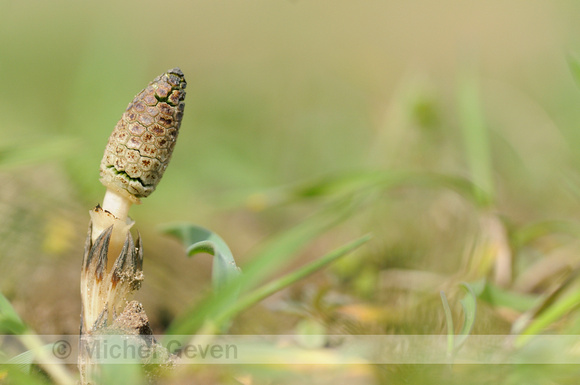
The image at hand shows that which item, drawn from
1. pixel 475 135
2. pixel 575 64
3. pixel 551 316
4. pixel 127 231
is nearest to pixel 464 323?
pixel 551 316

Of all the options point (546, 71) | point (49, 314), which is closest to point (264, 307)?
point (49, 314)

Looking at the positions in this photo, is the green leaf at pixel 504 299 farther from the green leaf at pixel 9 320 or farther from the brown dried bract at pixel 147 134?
the green leaf at pixel 9 320

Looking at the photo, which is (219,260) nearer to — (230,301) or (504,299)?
(230,301)

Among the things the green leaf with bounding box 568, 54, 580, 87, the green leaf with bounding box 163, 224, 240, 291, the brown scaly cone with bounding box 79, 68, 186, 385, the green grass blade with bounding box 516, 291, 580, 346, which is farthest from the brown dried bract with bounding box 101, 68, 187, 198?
the green leaf with bounding box 568, 54, 580, 87

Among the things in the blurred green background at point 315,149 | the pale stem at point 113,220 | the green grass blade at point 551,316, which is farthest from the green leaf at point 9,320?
the green grass blade at point 551,316

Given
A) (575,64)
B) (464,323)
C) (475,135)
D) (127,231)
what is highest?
(475,135)

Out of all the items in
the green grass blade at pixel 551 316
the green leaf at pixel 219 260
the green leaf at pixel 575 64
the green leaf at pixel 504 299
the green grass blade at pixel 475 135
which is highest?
the green grass blade at pixel 475 135

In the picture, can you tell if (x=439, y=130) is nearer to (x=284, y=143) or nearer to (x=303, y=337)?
(x=284, y=143)
